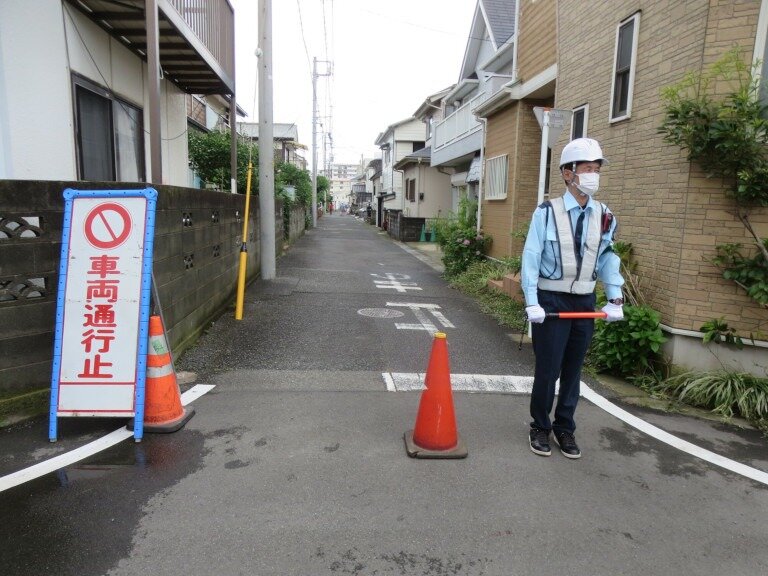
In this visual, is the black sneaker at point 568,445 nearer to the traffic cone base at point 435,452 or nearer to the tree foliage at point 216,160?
the traffic cone base at point 435,452

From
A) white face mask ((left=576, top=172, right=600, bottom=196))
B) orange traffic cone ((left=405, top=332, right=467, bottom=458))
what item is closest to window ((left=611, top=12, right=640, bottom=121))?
white face mask ((left=576, top=172, right=600, bottom=196))

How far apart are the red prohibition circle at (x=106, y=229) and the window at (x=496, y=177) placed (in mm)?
8422

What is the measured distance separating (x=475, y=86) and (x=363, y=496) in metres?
17.8

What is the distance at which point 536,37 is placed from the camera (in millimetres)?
9992

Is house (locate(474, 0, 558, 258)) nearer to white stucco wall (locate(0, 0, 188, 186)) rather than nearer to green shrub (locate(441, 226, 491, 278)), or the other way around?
green shrub (locate(441, 226, 491, 278))

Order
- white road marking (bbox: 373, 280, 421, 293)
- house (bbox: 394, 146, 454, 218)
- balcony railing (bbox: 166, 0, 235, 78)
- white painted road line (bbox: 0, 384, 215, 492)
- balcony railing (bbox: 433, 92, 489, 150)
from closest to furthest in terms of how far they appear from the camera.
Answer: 1. white painted road line (bbox: 0, 384, 215, 492)
2. balcony railing (bbox: 166, 0, 235, 78)
3. white road marking (bbox: 373, 280, 421, 293)
4. balcony railing (bbox: 433, 92, 489, 150)
5. house (bbox: 394, 146, 454, 218)

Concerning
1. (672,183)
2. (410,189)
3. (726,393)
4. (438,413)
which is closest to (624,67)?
(672,183)

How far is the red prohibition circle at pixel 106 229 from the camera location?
3.66 m

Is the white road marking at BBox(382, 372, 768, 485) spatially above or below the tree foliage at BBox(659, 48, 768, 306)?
below

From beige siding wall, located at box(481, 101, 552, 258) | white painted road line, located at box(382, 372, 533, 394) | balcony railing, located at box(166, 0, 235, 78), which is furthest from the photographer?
beige siding wall, located at box(481, 101, 552, 258)

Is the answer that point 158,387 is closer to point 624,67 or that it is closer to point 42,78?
point 42,78

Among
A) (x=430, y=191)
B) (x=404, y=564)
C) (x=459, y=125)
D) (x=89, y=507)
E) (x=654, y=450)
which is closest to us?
(x=404, y=564)

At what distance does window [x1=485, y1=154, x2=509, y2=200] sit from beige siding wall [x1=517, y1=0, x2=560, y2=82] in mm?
1704

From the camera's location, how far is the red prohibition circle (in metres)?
3.66
